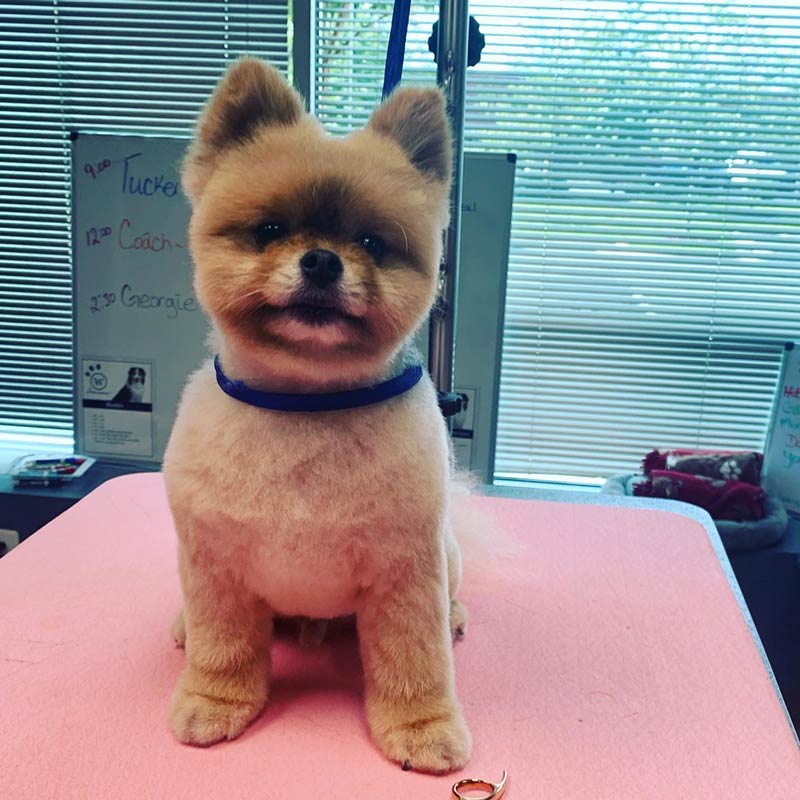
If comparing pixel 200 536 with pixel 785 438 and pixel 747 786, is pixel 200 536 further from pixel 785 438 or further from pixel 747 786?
pixel 785 438

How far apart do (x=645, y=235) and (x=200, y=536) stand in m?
1.43

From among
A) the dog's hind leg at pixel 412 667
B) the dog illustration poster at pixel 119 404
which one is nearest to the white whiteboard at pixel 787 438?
the dog's hind leg at pixel 412 667

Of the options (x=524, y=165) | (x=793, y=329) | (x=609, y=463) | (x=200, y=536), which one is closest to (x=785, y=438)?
(x=793, y=329)

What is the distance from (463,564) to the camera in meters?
0.95

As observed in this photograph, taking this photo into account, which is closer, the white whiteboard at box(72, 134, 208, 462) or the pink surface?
the pink surface

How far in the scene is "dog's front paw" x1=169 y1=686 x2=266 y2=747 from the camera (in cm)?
62

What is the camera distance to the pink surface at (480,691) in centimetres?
60

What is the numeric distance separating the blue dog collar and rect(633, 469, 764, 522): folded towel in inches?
44.6

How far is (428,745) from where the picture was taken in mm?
608

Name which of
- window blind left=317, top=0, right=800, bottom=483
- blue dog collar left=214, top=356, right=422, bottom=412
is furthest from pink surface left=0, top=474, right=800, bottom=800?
window blind left=317, top=0, right=800, bottom=483

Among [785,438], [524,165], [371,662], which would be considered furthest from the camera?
[524,165]

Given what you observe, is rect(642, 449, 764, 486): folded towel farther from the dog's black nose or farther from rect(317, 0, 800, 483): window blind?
the dog's black nose

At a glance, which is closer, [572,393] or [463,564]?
[463,564]

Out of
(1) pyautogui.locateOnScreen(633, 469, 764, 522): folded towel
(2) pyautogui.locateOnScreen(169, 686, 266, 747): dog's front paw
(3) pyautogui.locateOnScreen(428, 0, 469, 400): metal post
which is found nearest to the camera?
(2) pyautogui.locateOnScreen(169, 686, 266, 747): dog's front paw
